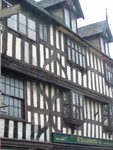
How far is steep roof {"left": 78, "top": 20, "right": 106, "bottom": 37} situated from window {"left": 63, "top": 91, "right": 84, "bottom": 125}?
5748 millimetres

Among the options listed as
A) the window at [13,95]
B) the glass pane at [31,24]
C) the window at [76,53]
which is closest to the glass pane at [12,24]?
the glass pane at [31,24]

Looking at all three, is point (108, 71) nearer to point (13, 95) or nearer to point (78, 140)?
point (78, 140)

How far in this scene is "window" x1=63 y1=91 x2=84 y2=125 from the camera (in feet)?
55.5

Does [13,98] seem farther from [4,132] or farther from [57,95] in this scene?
[57,95]

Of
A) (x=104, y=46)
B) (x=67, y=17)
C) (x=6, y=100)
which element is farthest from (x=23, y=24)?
(x=104, y=46)

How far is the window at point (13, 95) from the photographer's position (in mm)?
13508

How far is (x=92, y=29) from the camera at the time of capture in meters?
23.1

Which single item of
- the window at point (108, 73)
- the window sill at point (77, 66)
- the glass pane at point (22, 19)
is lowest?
the window sill at point (77, 66)

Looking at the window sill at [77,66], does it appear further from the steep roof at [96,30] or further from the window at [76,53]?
the steep roof at [96,30]

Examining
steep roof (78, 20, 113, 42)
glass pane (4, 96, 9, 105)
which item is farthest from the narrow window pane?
steep roof (78, 20, 113, 42)

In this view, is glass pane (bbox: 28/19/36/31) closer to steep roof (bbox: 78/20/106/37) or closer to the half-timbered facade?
the half-timbered facade

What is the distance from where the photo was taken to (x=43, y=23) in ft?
54.1

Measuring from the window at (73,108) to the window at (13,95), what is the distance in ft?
10.7

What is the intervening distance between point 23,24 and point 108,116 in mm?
9048
